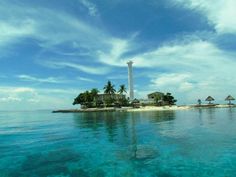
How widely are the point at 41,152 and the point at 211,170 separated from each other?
1404 cm

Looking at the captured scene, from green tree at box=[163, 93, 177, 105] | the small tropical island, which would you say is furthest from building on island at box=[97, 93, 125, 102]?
green tree at box=[163, 93, 177, 105]

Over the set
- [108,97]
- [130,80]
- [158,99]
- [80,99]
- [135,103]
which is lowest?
[135,103]

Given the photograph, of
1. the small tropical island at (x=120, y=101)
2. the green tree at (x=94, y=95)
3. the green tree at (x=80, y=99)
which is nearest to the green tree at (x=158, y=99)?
the small tropical island at (x=120, y=101)

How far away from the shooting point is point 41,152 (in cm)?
2177

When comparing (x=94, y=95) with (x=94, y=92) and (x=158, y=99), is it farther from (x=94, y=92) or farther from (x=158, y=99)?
(x=158, y=99)

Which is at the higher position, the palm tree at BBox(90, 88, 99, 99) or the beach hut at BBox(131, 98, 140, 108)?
the palm tree at BBox(90, 88, 99, 99)

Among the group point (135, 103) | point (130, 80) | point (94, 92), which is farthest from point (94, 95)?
point (130, 80)

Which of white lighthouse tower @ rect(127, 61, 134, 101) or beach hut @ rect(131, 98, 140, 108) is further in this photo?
white lighthouse tower @ rect(127, 61, 134, 101)

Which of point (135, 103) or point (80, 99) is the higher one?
point (80, 99)

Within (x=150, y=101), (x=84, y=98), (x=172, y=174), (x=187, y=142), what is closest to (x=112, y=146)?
(x=187, y=142)

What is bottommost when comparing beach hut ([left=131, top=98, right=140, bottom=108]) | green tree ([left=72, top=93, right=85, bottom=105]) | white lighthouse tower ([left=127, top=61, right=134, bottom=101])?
beach hut ([left=131, top=98, right=140, bottom=108])

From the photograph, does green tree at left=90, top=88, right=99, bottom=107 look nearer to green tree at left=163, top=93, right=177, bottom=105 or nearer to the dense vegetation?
the dense vegetation

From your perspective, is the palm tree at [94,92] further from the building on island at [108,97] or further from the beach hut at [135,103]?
the beach hut at [135,103]

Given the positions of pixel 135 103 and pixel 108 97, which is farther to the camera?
pixel 135 103
